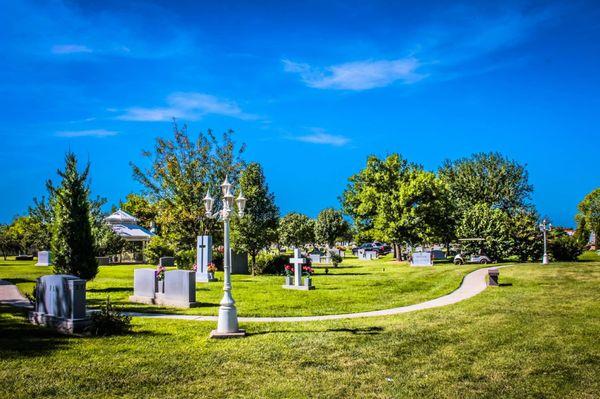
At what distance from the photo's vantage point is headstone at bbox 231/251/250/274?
3303 cm

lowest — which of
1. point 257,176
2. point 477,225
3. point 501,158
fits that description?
point 477,225

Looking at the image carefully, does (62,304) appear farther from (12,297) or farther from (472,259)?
(472,259)

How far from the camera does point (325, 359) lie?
959cm

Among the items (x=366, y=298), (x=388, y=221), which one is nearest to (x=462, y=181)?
(x=388, y=221)

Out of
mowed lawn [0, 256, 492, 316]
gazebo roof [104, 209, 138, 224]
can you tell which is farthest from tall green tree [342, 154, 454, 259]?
gazebo roof [104, 209, 138, 224]

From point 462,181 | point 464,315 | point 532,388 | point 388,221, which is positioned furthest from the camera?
point 462,181

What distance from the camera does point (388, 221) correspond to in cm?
4556

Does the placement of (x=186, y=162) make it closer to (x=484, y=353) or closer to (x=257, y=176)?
(x=257, y=176)

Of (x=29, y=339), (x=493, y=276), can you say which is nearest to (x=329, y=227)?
(x=493, y=276)

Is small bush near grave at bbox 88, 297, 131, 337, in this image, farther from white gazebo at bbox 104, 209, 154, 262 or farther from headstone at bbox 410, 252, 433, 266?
white gazebo at bbox 104, 209, 154, 262

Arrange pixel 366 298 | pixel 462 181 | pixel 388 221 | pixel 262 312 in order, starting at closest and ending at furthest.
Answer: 1. pixel 262 312
2. pixel 366 298
3. pixel 388 221
4. pixel 462 181

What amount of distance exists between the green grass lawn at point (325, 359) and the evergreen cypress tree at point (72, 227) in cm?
729

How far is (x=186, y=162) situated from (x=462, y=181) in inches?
1486

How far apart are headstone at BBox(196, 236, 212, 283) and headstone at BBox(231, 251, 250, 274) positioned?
5.90 metres
